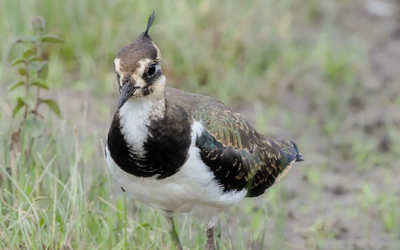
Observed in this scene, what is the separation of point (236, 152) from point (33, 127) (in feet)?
3.93

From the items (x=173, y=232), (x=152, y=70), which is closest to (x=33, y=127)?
Result: (x=173, y=232)

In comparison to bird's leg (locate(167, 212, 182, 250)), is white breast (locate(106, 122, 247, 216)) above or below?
above

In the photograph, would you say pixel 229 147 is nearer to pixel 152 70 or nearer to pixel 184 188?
pixel 184 188

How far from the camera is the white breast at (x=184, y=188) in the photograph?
14.3 feet

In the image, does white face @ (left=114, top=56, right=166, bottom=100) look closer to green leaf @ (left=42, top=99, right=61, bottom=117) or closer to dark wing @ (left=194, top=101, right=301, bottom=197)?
dark wing @ (left=194, top=101, right=301, bottom=197)

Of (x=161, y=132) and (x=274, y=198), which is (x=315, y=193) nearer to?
(x=274, y=198)

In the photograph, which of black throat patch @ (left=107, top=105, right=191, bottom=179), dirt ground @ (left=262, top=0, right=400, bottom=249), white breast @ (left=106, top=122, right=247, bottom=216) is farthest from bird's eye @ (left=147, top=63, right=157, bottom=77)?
dirt ground @ (left=262, top=0, right=400, bottom=249)

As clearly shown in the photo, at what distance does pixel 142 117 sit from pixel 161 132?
0.38 ft

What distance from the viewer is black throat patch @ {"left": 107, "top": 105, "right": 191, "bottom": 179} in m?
4.29

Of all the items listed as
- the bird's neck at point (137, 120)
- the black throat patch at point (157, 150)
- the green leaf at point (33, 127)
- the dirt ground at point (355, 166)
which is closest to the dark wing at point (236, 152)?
the black throat patch at point (157, 150)

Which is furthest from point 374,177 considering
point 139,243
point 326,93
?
point 139,243

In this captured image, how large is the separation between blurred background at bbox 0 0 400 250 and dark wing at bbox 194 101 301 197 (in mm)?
509

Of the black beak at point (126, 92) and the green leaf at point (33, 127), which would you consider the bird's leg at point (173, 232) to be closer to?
the black beak at point (126, 92)

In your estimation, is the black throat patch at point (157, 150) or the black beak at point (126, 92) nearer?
the black beak at point (126, 92)
